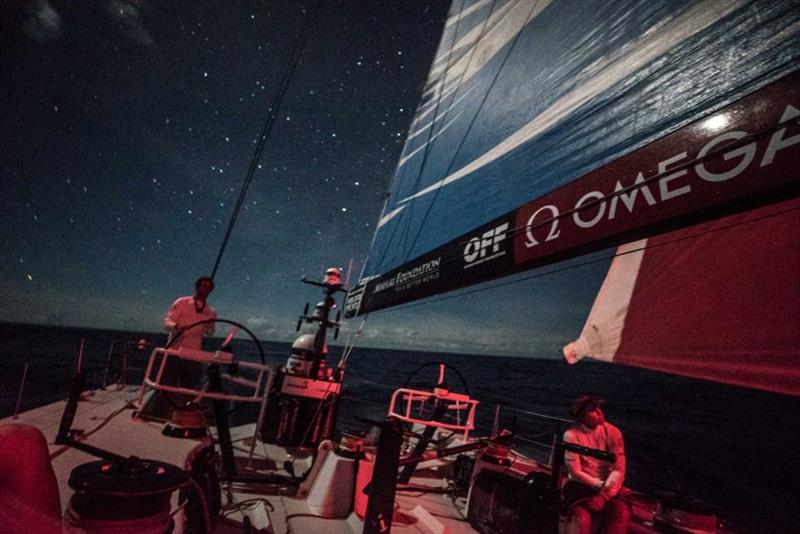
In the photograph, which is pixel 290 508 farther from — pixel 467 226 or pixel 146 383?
pixel 467 226

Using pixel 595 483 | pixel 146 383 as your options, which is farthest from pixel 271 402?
pixel 595 483

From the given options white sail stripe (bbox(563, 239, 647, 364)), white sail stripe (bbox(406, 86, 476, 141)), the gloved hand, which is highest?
white sail stripe (bbox(406, 86, 476, 141))

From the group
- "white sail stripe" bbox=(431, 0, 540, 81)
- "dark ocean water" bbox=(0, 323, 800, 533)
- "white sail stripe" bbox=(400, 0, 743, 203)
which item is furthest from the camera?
"dark ocean water" bbox=(0, 323, 800, 533)

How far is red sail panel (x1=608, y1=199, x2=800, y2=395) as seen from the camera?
8.30 ft

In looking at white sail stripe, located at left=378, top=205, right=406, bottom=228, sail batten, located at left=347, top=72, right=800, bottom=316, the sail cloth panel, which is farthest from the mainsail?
the sail cloth panel

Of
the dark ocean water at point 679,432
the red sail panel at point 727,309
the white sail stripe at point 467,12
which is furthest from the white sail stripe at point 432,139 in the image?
the dark ocean water at point 679,432

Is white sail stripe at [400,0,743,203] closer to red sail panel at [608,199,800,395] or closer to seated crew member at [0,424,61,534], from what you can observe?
red sail panel at [608,199,800,395]

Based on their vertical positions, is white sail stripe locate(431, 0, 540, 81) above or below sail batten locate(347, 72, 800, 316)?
above

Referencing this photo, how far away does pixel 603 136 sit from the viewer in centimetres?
193

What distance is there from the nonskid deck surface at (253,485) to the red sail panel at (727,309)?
230 centimetres

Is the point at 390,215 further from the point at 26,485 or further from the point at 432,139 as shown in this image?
the point at 26,485

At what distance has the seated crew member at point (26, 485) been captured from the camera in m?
1.00

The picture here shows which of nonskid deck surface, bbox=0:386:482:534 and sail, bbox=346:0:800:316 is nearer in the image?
sail, bbox=346:0:800:316

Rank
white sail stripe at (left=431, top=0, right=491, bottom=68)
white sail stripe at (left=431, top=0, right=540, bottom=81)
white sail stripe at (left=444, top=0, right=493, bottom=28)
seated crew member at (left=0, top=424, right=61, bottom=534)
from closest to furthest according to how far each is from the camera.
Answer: seated crew member at (left=0, top=424, right=61, bottom=534) < white sail stripe at (left=431, top=0, right=540, bottom=81) < white sail stripe at (left=444, top=0, right=493, bottom=28) < white sail stripe at (left=431, top=0, right=491, bottom=68)
